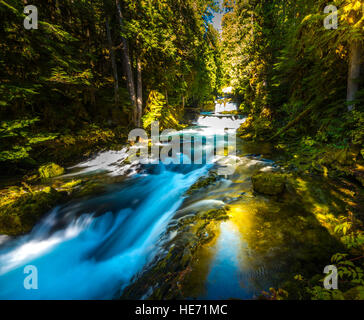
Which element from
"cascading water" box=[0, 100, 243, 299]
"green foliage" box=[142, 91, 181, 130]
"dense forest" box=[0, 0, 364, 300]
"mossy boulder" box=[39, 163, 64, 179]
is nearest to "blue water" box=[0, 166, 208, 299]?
"cascading water" box=[0, 100, 243, 299]

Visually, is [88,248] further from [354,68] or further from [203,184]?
[354,68]

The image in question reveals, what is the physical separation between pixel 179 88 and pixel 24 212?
14096mm

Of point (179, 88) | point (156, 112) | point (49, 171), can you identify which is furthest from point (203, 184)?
point (179, 88)

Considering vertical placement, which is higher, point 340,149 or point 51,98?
point 51,98

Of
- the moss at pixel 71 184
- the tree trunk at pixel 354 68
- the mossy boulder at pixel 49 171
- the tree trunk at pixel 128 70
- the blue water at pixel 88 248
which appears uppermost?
the tree trunk at pixel 128 70

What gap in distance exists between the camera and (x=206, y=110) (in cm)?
2847

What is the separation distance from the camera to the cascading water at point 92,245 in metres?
2.98

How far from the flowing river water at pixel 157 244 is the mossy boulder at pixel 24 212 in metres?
0.17

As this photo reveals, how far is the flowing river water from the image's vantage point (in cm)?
217

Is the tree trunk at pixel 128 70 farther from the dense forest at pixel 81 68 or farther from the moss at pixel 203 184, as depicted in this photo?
the moss at pixel 203 184

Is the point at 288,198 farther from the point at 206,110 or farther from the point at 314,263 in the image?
the point at 206,110

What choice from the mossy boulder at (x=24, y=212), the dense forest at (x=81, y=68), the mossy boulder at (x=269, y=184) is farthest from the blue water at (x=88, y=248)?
the dense forest at (x=81, y=68)
